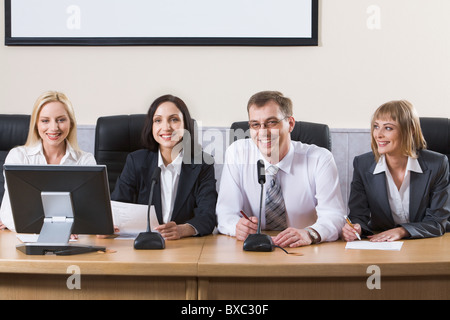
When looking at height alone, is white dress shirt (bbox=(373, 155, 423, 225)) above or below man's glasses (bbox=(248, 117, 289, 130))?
below

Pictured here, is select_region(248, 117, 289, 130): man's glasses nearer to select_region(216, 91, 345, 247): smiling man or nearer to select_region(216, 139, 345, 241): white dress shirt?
select_region(216, 91, 345, 247): smiling man

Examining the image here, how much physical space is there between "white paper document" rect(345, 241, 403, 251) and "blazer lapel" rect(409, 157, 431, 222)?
0.35m

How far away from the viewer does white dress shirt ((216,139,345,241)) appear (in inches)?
81.1

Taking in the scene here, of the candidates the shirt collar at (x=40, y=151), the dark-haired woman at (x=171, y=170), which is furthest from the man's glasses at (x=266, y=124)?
the shirt collar at (x=40, y=151)

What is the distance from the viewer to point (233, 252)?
1.65m

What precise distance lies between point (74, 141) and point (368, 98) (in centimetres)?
177

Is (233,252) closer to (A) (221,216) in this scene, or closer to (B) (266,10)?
(A) (221,216)

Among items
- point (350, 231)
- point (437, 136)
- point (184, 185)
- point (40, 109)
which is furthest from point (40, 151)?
point (437, 136)

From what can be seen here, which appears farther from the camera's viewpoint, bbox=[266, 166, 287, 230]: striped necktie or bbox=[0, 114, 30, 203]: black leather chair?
bbox=[0, 114, 30, 203]: black leather chair

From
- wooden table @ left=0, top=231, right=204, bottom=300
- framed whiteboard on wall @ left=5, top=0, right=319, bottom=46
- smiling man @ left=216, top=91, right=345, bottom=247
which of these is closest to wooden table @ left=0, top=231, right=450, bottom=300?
wooden table @ left=0, top=231, right=204, bottom=300

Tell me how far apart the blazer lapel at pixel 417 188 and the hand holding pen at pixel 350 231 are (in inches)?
14.3

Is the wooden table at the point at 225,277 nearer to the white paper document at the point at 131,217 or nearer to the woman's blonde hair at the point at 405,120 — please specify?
the white paper document at the point at 131,217
